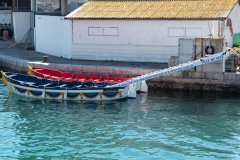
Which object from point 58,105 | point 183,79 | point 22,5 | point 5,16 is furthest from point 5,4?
point 58,105

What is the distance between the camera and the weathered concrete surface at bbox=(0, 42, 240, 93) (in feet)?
89.2

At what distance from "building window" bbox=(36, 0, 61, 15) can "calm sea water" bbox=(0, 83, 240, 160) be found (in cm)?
980

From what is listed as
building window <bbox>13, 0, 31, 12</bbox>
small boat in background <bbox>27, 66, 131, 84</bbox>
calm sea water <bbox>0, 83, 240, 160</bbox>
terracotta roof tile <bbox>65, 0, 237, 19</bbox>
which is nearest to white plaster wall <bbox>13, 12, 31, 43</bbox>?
building window <bbox>13, 0, 31, 12</bbox>

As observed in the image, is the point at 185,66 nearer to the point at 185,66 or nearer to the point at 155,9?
the point at 185,66

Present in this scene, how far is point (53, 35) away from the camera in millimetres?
35750

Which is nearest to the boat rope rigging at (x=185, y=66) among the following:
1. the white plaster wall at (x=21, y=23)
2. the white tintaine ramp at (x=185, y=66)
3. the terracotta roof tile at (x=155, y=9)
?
the white tintaine ramp at (x=185, y=66)

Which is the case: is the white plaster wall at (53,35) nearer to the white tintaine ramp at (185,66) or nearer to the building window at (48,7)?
the building window at (48,7)

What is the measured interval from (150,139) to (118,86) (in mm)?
7084

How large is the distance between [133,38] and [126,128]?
11836 mm

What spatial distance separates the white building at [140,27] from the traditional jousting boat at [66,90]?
5830 mm

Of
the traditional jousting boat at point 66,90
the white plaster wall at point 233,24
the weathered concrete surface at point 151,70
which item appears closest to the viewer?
the traditional jousting boat at point 66,90

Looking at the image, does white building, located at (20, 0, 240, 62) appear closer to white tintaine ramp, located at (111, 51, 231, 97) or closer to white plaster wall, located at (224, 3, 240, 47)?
white plaster wall, located at (224, 3, 240, 47)

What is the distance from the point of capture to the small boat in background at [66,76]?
27.4 meters

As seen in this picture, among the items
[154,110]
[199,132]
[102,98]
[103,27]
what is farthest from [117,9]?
[199,132]
